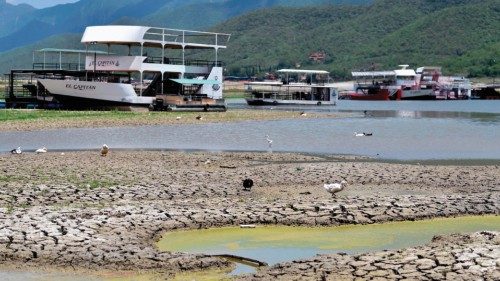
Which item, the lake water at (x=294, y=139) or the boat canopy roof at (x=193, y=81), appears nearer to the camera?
the lake water at (x=294, y=139)

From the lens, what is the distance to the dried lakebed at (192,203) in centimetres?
1152

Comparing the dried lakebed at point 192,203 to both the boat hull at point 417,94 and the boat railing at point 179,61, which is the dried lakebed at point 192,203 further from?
the boat hull at point 417,94

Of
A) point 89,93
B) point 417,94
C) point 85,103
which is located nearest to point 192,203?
point 89,93

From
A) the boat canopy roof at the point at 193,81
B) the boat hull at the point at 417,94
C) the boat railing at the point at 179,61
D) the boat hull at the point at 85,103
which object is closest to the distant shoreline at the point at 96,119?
the boat hull at the point at 85,103

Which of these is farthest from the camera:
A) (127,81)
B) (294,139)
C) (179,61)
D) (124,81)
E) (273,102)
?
(273,102)

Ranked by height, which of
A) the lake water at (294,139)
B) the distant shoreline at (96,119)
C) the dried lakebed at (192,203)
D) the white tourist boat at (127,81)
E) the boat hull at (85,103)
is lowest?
the lake water at (294,139)

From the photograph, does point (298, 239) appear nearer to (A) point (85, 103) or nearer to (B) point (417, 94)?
(A) point (85, 103)

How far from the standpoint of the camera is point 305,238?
13.6 metres

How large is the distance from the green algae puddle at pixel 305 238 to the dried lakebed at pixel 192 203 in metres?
0.35

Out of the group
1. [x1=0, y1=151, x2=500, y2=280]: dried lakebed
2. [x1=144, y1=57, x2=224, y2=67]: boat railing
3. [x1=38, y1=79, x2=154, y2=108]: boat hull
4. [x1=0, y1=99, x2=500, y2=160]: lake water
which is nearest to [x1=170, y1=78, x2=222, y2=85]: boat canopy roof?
[x1=144, y1=57, x2=224, y2=67]: boat railing

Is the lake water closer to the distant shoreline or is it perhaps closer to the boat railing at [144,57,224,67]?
the distant shoreline

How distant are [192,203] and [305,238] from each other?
3293 mm

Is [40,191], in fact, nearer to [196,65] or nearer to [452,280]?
[452,280]

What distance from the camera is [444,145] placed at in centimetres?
3538
